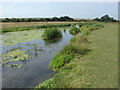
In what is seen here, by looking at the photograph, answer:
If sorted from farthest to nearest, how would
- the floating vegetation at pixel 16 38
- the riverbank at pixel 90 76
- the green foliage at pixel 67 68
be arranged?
the floating vegetation at pixel 16 38
the green foliage at pixel 67 68
the riverbank at pixel 90 76

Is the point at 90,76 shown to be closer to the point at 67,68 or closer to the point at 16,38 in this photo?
the point at 67,68

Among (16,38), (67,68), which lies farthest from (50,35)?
(67,68)

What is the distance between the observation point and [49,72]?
5465 mm

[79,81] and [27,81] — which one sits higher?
[79,81]

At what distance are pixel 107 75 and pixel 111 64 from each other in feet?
3.65

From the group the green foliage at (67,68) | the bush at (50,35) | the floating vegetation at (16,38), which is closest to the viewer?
the green foliage at (67,68)

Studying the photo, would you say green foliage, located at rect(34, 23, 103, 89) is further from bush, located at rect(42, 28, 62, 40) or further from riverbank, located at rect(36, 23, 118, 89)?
bush, located at rect(42, 28, 62, 40)

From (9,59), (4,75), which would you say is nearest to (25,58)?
(9,59)

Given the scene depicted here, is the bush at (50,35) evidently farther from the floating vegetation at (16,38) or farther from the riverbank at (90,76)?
the riverbank at (90,76)

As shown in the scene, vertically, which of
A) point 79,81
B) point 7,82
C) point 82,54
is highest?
point 82,54

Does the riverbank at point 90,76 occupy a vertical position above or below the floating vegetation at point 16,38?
below

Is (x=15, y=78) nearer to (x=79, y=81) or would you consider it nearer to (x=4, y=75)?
(x=4, y=75)

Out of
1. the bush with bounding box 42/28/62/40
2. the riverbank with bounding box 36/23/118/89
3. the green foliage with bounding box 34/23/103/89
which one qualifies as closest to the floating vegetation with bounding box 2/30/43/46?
the bush with bounding box 42/28/62/40

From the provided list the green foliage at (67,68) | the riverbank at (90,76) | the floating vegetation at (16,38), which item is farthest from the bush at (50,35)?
the riverbank at (90,76)
